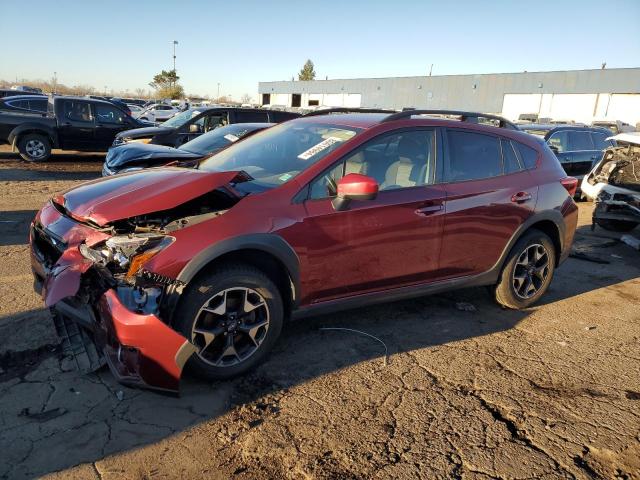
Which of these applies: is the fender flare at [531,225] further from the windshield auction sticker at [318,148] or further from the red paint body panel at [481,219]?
the windshield auction sticker at [318,148]

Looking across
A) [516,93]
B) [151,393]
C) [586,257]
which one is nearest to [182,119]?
[586,257]

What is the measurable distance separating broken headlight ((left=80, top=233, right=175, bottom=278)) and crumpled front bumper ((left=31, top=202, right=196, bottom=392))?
14 centimetres

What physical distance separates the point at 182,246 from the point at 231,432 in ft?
3.62

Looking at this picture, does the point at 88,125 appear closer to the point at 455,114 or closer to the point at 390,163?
the point at 455,114

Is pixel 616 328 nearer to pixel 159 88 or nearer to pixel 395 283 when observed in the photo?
pixel 395 283

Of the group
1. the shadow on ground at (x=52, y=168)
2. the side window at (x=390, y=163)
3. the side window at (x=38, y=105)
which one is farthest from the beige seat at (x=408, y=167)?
the side window at (x=38, y=105)

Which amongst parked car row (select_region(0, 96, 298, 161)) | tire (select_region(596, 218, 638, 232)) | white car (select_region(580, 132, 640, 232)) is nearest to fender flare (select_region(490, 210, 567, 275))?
white car (select_region(580, 132, 640, 232))

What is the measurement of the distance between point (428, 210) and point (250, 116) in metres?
8.97

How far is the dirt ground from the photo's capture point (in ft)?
8.60

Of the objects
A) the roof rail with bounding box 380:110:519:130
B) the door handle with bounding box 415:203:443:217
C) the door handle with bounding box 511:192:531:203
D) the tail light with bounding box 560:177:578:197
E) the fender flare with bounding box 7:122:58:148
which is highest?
the roof rail with bounding box 380:110:519:130

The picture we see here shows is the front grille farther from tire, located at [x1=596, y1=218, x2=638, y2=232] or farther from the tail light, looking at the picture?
tire, located at [x1=596, y1=218, x2=638, y2=232]

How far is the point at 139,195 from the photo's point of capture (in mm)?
3246

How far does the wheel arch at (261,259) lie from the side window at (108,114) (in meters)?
12.1

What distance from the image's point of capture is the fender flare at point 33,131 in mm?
12453
